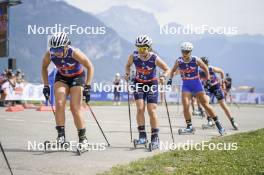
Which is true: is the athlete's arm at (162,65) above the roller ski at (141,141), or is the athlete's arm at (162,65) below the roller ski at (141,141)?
above

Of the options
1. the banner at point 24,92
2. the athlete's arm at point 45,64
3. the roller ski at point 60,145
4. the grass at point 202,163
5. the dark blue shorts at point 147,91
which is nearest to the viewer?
the grass at point 202,163

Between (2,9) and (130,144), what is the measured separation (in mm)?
21898

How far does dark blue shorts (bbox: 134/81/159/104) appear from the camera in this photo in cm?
978

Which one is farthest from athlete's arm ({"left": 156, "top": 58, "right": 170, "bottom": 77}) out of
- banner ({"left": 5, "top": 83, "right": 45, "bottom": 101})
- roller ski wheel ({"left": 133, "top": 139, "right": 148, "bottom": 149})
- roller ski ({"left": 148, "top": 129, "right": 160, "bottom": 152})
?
banner ({"left": 5, "top": 83, "right": 45, "bottom": 101})

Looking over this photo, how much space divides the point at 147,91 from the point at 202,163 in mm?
2853

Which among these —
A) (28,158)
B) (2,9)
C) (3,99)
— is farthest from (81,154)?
(2,9)

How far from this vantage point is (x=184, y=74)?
12.4 metres

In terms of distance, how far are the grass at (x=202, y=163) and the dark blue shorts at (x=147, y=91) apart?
166 centimetres

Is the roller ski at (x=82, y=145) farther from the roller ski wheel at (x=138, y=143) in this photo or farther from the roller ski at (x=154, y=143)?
the roller ski at (x=154, y=143)

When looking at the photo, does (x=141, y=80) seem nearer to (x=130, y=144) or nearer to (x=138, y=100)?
(x=138, y=100)

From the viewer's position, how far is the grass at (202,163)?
21.8 feet

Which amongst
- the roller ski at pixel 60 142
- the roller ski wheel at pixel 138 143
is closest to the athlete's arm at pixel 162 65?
the roller ski wheel at pixel 138 143

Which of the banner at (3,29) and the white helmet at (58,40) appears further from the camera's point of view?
the banner at (3,29)

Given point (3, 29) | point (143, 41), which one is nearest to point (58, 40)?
point (143, 41)
